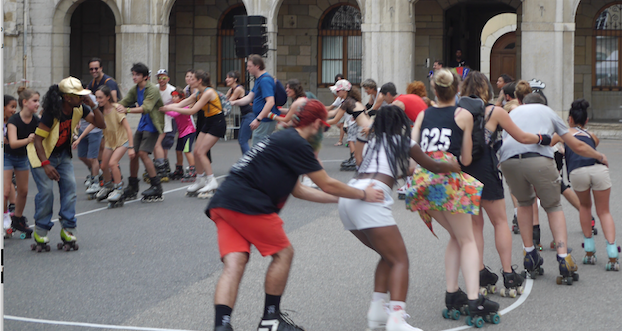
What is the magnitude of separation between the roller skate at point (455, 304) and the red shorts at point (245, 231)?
1.34 metres

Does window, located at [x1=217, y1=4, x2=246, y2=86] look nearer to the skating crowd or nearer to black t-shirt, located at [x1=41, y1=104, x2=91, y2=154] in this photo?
the skating crowd

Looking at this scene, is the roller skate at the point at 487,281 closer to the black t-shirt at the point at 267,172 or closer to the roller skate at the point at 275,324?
the roller skate at the point at 275,324

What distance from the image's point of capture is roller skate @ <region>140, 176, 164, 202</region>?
1070cm

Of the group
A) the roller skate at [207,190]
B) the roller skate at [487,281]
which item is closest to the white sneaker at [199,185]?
the roller skate at [207,190]

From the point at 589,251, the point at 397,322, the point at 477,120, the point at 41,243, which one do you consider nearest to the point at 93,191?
the point at 41,243

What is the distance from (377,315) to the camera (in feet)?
16.3

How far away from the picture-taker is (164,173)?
12.9 meters

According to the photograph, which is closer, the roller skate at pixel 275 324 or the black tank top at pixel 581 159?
the roller skate at pixel 275 324

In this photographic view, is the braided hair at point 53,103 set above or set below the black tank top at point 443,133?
above

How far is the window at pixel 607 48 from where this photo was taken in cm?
2402

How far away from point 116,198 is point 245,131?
2.26 metres

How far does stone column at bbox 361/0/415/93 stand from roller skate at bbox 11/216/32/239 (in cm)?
1408

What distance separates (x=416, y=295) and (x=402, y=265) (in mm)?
1241

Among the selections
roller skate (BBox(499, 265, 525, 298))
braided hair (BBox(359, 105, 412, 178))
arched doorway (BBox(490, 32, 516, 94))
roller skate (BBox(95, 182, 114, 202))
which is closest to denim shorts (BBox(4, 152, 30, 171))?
roller skate (BBox(95, 182, 114, 202))
